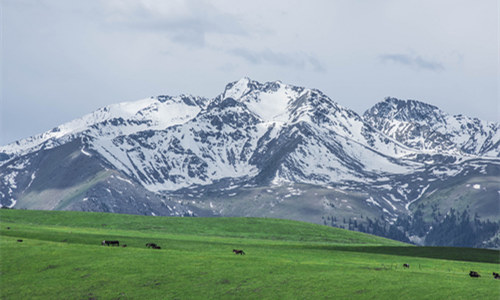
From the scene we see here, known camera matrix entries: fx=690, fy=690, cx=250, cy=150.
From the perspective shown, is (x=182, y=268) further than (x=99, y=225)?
No

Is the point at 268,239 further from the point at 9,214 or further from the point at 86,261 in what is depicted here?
the point at 86,261

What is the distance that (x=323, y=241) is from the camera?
7323 inches

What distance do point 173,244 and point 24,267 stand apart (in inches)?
1679

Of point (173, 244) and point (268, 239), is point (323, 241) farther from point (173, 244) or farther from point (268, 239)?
point (173, 244)

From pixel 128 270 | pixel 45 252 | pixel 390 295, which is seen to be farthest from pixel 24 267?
pixel 390 295

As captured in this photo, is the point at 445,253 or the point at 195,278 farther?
the point at 445,253

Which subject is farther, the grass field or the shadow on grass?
the shadow on grass

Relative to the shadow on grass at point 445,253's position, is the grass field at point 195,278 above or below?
below

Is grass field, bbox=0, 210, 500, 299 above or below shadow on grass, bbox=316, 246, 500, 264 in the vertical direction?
below

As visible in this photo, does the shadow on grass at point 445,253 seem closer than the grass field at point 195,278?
No

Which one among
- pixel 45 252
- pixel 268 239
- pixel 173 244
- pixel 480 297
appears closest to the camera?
pixel 480 297

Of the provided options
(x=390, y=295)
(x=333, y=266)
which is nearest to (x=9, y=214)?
(x=333, y=266)

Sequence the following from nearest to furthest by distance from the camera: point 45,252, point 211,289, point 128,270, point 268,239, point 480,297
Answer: point 480,297, point 211,289, point 128,270, point 45,252, point 268,239

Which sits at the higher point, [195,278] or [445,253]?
[445,253]
